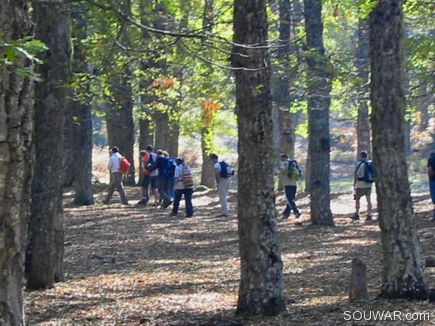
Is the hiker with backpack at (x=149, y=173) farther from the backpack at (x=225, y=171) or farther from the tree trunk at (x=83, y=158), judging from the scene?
the backpack at (x=225, y=171)

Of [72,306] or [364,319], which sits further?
[72,306]

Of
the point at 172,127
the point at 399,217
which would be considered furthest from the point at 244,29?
the point at 172,127

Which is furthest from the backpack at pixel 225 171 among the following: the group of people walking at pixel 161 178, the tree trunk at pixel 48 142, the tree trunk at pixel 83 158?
the tree trunk at pixel 48 142

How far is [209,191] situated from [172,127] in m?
3.24

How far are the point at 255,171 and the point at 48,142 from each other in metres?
3.59

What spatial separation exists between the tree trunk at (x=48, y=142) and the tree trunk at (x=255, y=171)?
3069mm

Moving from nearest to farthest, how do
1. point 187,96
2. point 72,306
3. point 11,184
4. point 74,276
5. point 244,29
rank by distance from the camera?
point 11,184, point 244,29, point 72,306, point 74,276, point 187,96

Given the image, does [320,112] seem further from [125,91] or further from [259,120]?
[259,120]

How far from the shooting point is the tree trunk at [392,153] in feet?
31.6

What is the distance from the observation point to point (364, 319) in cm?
933

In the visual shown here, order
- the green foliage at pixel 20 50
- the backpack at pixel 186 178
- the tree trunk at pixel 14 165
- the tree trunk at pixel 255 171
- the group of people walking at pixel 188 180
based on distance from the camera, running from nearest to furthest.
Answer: the green foliage at pixel 20 50 < the tree trunk at pixel 14 165 < the tree trunk at pixel 255 171 < the group of people walking at pixel 188 180 < the backpack at pixel 186 178

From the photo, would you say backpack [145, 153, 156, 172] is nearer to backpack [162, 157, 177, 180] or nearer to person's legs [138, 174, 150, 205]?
person's legs [138, 174, 150, 205]

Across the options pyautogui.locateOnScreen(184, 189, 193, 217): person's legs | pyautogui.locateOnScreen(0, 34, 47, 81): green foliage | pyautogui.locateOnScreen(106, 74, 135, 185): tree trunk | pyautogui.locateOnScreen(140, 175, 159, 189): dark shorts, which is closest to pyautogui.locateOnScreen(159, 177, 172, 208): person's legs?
pyautogui.locateOnScreen(140, 175, 159, 189): dark shorts

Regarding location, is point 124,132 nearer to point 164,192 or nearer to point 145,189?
point 145,189
